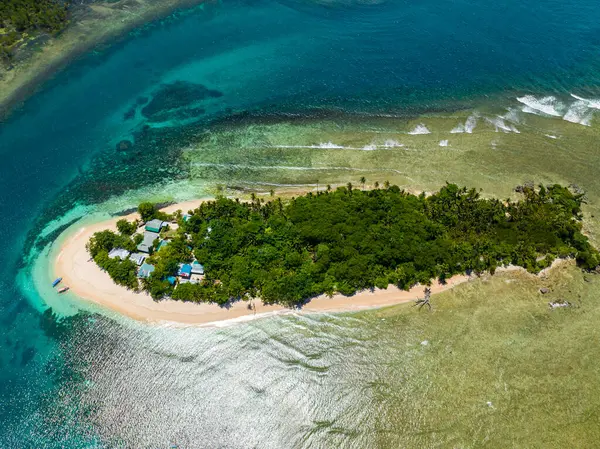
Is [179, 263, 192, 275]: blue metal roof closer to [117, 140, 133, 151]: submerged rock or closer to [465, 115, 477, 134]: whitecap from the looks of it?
[117, 140, 133, 151]: submerged rock

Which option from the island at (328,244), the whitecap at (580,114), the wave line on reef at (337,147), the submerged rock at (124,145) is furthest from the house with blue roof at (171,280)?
the whitecap at (580,114)

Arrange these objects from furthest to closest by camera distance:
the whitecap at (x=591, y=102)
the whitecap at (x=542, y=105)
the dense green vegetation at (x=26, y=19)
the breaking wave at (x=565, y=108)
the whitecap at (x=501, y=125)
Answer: the dense green vegetation at (x=26, y=19) → the whitecap at (x=591, y=102) → the whitecap at (x=542, y=105) → the breaking wave at (x=565, y=108) → the whitecap at (x=501, y=125)

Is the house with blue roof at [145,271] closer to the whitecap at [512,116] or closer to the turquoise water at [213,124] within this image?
the turquoise water at [213,124]

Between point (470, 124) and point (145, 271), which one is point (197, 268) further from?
point (470, 124)

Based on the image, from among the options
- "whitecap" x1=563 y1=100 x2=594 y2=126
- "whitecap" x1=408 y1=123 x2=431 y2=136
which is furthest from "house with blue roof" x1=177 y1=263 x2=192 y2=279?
"whitecap" x1=563 y1=100 x2=594 y2=126

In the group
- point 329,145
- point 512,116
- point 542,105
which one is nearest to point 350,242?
point 329,145

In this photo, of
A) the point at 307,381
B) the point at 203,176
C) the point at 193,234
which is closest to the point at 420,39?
the point at 203,176
